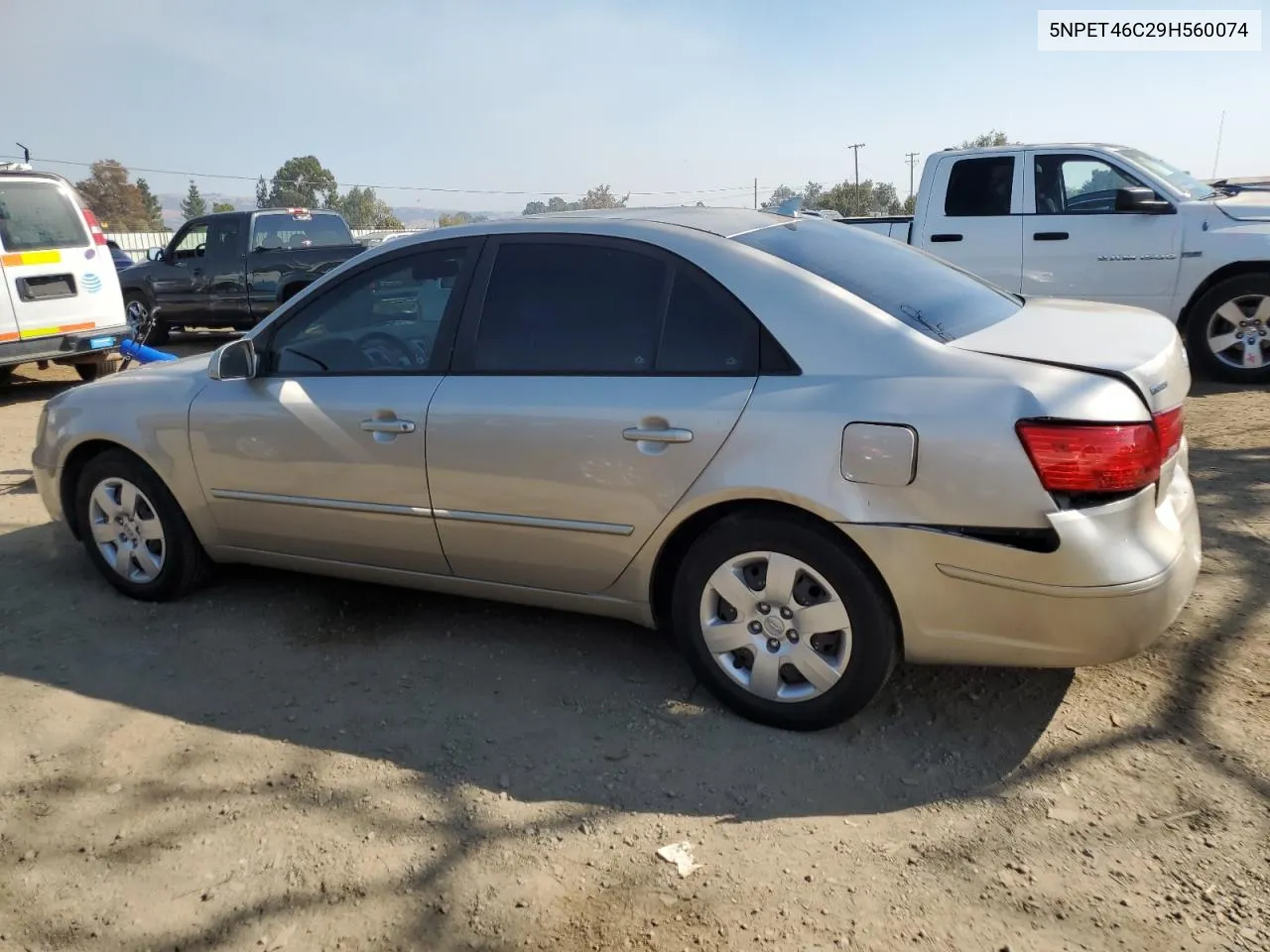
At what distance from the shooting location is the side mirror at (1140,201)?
25.1 feet

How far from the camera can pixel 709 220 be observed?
354 centimetres

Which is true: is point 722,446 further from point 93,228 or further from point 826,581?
point 93,228

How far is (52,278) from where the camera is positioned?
8969mm

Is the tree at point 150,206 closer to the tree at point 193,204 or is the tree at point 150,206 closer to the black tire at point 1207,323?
the tree at point 193,204

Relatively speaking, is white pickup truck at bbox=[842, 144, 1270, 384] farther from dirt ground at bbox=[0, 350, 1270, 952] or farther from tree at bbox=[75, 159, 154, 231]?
tree at bbox=[75, 159, 154, 231]

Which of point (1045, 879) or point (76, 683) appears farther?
point (76, 683)

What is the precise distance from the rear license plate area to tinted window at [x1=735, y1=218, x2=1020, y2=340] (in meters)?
7.78

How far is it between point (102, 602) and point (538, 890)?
9.58ft

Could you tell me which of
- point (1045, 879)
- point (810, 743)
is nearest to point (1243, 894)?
point (1045, 879)

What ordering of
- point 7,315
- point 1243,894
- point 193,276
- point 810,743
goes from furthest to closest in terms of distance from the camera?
point 193,276, point 7,315, point 810,743, point 1243,894

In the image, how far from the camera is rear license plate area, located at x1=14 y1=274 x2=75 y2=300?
8.72 meters

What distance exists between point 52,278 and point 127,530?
19.1 feet

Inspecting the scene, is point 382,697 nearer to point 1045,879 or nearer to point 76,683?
point 76,683

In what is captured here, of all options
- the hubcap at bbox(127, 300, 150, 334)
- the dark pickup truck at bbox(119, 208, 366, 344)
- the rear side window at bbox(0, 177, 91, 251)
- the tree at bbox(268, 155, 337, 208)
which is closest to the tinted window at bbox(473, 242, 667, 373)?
the rear side window at bbox(0, 177, 91, 251)
